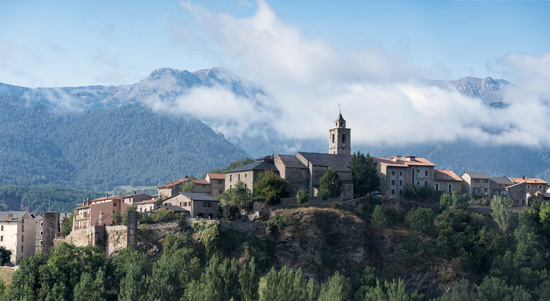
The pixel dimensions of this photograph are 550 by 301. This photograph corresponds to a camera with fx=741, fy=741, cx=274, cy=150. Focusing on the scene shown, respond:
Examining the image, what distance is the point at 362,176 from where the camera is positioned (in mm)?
102688

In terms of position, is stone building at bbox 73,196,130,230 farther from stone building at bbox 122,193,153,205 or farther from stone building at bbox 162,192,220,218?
stone building at bbox 122,193,153,205

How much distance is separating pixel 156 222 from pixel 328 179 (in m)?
23.4

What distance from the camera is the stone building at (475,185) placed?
4409 inches

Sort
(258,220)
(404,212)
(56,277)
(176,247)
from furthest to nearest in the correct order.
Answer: (404,212)
(258,220)
(176,247)
(56,277)

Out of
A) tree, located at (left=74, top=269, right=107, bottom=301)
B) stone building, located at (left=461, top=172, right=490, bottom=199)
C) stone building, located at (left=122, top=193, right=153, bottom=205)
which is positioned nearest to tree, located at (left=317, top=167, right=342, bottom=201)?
stone building, located at (left=461, top=172, right=490, bottom=199)

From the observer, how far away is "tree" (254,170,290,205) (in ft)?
309

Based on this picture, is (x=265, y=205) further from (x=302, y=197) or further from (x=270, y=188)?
(x=302, y=197)

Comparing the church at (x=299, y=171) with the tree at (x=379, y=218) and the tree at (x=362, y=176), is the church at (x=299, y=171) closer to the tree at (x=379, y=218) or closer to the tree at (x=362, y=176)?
the tree at (x=362, y=176)

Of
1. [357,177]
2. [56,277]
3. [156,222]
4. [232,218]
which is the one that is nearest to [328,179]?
[357,177]

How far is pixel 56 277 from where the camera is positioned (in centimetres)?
7394

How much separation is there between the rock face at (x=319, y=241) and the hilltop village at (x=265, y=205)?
3232 millimetres

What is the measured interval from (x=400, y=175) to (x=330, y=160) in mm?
10683

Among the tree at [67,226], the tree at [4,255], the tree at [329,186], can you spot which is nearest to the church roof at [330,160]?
the tree at [329,186]

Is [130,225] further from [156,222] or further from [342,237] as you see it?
[342,237]
